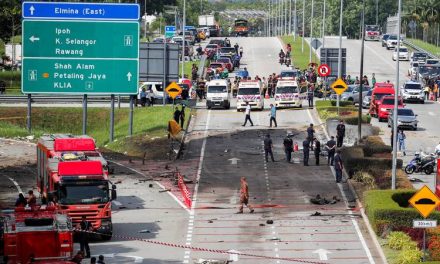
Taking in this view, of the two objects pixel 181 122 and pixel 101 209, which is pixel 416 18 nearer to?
pixel 181 122

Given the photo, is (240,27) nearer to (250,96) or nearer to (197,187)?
(250,96)

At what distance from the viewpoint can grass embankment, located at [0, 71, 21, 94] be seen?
96188 mm

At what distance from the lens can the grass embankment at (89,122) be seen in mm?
70575

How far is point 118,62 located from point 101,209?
25019 millimetres

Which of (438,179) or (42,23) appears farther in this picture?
(42,23)

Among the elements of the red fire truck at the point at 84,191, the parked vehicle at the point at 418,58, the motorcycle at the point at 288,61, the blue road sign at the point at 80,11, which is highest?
the blue road sign at the point at 80,11

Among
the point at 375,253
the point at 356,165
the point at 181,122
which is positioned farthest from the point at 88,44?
the point at 375,253

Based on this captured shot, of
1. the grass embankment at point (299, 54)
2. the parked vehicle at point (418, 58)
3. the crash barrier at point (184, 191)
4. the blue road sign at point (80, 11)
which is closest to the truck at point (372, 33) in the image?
the grass embankment at point (299, 54)

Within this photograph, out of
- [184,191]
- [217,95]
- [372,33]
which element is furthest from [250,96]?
[372,33]

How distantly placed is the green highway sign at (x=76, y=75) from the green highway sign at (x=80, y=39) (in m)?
0.37

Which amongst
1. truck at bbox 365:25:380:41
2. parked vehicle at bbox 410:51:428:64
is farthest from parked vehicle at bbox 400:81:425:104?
truck at bbox 365:25:380:41

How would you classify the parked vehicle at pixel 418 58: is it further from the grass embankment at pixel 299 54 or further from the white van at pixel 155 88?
the white van at pixel 155 88

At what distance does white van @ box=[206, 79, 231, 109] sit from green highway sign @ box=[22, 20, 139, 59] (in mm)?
18041

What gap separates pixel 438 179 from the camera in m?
46.0
